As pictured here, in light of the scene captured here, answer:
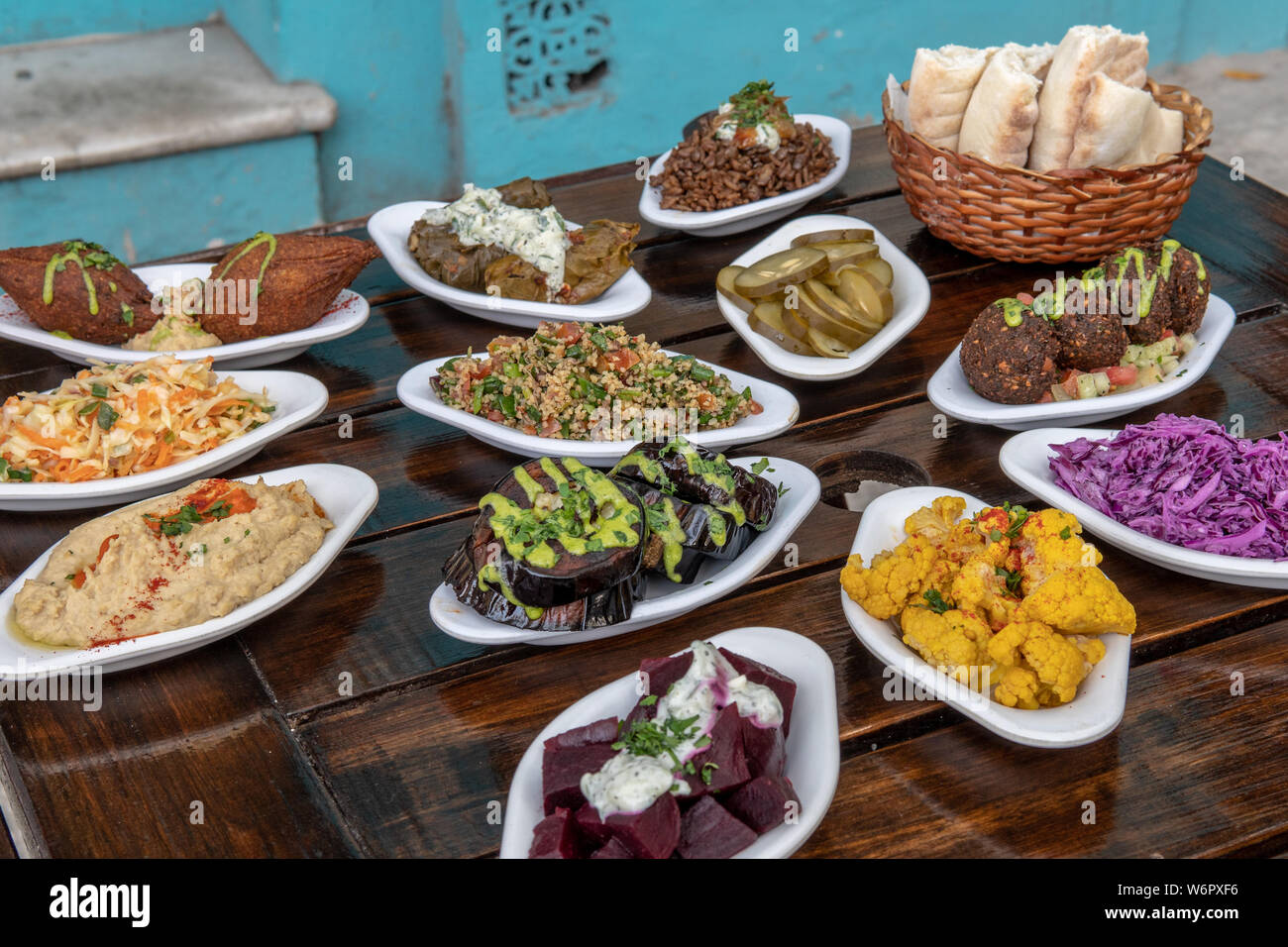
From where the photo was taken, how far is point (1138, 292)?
2.40 metres

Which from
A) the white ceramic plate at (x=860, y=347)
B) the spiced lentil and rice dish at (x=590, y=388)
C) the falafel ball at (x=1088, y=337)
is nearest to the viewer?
the spiced lentil and rice dish at (x=590, y=388)

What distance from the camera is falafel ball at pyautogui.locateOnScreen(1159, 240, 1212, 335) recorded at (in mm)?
2434

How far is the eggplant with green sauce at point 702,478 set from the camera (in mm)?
1905

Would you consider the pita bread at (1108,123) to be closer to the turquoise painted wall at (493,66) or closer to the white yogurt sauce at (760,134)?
the white yogurt sauce at (760,134)

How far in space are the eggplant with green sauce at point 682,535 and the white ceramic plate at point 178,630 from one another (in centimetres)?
49

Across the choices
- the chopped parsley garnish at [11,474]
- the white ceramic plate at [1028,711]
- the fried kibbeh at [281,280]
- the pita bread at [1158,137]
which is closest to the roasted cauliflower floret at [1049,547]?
the white ceramic plate at [1028,711]

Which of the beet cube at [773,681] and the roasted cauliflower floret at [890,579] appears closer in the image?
the beet cube at [773,681]

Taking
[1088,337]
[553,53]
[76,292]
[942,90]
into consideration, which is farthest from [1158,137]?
[553,53]

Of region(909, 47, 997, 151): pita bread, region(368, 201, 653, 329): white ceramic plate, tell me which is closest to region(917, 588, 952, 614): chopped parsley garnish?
region(368, 201, 653, 329): white ceramic plate

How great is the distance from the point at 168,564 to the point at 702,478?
0.82m

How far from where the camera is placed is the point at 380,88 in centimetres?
457

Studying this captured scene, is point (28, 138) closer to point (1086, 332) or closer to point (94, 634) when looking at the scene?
point (94, 634)
